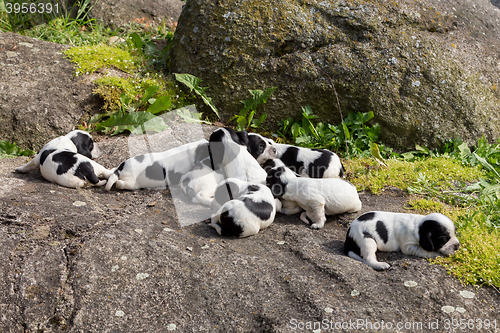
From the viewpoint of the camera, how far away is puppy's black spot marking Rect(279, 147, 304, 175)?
5.20 m

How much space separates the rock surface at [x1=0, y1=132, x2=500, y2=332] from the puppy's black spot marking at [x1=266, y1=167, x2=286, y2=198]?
603mm

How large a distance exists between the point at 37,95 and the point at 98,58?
1.32m

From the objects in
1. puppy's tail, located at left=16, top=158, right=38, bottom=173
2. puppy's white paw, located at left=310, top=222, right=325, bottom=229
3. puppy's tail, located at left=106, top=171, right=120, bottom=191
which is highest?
puppy's white paw, located at left=310, top=222, right=325, bottom=229

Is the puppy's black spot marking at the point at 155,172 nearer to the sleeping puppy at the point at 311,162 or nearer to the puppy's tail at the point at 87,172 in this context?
the puppy's tail at the point at 87,172

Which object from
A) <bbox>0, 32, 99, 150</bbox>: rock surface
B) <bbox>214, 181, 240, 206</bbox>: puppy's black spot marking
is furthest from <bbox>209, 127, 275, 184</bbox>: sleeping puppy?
<bbox>0, 32, 99, 150</bbox>: rock surface

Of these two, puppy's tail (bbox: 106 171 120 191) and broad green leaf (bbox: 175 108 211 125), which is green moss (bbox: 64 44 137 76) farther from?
puppy's tail (bbox: 106 171 120 191)

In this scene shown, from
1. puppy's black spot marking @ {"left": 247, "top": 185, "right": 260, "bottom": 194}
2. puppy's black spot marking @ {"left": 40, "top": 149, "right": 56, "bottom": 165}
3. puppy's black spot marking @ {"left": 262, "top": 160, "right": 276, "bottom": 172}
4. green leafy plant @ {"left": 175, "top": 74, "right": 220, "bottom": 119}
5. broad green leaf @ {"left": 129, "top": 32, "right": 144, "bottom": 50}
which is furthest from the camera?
broad green leaf @ {"left": 129, "top": 32, "right": 144, "bottom": 50}

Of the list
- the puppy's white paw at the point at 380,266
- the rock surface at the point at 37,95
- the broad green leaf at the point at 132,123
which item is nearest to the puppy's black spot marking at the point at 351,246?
the puppy's white paw at the point at 380,266

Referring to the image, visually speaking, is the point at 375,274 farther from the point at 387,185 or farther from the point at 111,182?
the point at 111,182

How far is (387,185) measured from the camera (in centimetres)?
521

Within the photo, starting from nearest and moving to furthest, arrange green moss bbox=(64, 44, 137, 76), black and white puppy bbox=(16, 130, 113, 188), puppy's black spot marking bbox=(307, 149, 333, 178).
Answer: black and white puppy bbox=(16, 130, 113, 188), puppy's black spot marking bbox=(307, 149, 333, 178), green moss bbox=(64, 44, 137, 76)

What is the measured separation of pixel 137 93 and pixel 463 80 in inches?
218

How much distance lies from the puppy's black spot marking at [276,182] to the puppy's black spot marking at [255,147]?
0.49 metres

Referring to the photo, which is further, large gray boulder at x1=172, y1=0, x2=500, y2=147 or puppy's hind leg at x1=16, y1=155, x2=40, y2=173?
large gray boulder at x1=172, y1=0, x2=500, y2=147
